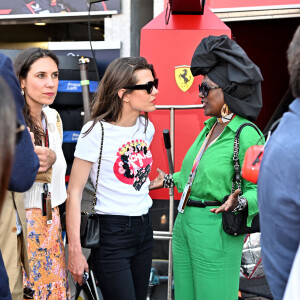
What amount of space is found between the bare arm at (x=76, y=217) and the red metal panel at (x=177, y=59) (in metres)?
2.12

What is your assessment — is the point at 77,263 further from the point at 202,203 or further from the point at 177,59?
the point at 177,59

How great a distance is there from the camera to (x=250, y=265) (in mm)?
3982

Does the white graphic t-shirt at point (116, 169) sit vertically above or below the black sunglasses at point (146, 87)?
below

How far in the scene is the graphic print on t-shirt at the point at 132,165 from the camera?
268 centimetres

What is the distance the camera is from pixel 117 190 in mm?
2654

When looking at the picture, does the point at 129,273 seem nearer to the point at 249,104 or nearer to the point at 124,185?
the point at 124,185

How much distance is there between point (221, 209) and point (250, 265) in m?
1.75

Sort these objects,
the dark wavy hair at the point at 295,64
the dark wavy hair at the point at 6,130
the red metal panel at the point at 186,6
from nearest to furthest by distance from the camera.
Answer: the dark wavy hair at the point at 6,130 < the dark wavy hair at the point at 295,64 < the red metal panel at the point at 186,6

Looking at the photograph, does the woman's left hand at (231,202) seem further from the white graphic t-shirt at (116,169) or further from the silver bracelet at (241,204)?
the white graphic t-shirt at (116,169)

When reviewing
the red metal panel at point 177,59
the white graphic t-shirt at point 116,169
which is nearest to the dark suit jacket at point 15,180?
the white graphic t-shirt at point 116,169

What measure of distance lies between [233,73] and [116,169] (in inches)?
33.6

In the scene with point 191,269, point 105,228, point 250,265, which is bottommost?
point 250,265

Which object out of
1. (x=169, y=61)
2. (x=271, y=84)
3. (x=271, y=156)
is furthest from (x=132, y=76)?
(x=271, y=84)

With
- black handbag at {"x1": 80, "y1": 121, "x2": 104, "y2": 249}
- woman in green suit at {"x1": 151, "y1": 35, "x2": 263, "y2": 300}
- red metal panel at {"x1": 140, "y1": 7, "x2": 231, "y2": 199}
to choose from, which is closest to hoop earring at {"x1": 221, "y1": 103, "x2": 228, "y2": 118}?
woman in green suit at {"x1": 151, "y1": 35, "x2": 263, "y2": 300}
